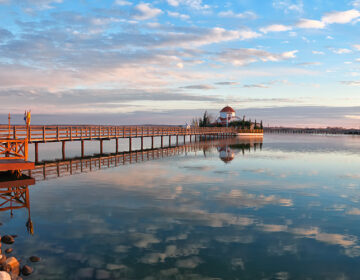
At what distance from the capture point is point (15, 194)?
1548cm

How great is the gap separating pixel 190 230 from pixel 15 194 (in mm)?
9477

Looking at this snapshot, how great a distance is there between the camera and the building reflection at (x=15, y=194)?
42.4 feet

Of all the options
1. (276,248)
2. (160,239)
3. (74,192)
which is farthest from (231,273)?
(74,192)

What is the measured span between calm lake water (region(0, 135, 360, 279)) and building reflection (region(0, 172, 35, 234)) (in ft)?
0.91

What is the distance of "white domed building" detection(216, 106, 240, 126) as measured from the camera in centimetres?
12357

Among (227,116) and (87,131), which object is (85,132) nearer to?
(87,131)

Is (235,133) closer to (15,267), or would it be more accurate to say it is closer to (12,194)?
(12,194)

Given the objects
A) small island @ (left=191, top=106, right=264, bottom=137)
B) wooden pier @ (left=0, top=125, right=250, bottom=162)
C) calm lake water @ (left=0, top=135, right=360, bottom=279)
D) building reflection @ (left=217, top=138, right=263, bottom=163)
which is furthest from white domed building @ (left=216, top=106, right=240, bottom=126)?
calm lake water @ (left=0, top=135, right=360, bottom=279)

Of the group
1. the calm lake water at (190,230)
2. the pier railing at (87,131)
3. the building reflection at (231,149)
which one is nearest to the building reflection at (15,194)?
the calm lake water at (190,230)

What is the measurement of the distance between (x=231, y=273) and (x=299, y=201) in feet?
26.5

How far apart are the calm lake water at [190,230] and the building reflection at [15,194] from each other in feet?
0.91

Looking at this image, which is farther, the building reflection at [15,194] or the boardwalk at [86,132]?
the boardwalk at [86,132]

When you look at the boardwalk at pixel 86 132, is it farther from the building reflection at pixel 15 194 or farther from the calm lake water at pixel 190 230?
the calm lake water at pixel 190 230

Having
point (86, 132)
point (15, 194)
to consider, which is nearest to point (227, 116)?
point (86, 132)
